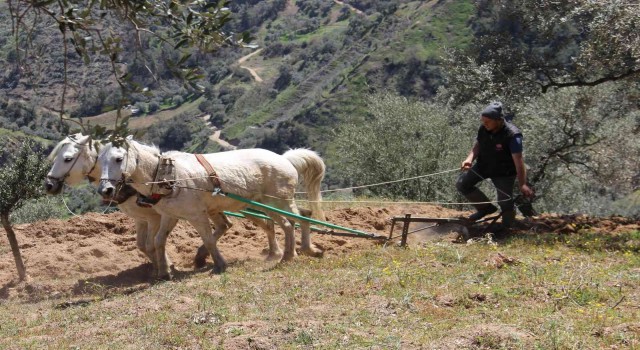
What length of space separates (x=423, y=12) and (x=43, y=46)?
120 m

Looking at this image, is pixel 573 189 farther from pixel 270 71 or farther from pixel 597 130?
pixel 270 71

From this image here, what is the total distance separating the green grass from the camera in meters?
6.96

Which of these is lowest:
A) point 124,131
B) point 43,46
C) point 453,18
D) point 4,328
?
point 4,328

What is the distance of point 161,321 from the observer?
7.98m

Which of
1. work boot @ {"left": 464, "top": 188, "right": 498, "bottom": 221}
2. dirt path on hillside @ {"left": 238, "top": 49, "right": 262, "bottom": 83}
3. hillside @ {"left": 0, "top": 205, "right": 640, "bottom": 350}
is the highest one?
dirt path on hillside @ {"left": 238, "top": 49, "right": 262, "bottom": 83}

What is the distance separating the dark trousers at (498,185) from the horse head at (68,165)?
541 centimetres

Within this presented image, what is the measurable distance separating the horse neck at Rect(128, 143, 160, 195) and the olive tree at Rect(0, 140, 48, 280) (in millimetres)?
2015

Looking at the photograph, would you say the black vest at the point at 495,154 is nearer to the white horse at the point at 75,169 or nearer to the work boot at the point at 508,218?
the work boot at the point at 508,218

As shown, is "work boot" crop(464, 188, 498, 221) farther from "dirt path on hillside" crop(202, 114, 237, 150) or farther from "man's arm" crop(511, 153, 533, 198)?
"dirt path on hillside" crop(202, 114, 237, 150)

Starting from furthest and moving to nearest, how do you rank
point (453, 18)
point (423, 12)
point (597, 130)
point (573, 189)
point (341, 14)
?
point (341, 14) < point (423, 12) < point (453, 18) < point (573, 189) < point (597, 130)

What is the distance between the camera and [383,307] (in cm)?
795

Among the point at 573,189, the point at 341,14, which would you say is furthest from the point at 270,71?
the point at 573,189

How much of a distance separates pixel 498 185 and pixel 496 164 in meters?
0.31

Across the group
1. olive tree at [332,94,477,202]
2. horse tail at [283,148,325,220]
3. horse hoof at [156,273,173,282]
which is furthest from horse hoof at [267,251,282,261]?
olive tree at [332,94,477,202]
